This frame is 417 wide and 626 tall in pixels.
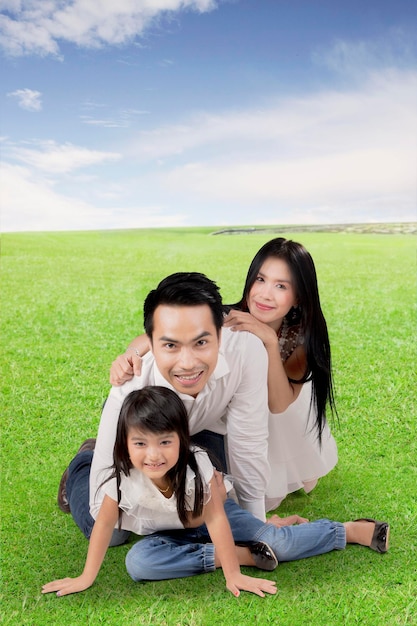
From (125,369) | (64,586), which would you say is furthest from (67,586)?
(125,369)

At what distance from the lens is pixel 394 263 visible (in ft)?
54.4

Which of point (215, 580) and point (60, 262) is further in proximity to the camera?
point (60, 262)

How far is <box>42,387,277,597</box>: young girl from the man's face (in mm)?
103

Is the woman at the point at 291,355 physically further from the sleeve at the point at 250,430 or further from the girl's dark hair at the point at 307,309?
the sleeve at the point at 250,430

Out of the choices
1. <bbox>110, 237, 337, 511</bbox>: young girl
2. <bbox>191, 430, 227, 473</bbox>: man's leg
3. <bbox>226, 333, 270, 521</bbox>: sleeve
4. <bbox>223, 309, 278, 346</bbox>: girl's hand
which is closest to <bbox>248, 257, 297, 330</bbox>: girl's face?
<bbox>110, 237, 337, 511</bbox>: young girl

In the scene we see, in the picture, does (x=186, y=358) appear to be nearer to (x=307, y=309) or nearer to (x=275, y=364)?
(x=275, y=364)

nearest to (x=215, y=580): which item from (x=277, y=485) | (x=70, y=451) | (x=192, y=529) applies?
(x=192, y=529)

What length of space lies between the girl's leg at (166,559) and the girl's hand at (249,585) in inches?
7.9

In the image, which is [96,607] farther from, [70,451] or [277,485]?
[70,451]

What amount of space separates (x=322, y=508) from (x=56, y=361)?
13.0ft

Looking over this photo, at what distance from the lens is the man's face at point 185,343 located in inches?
120

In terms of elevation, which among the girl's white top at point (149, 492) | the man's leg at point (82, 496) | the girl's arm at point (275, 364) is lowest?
the man's leg at point (82, 496)

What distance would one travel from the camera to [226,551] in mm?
3182

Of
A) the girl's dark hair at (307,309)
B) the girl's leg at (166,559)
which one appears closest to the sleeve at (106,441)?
the girl's leg at (166,559)
